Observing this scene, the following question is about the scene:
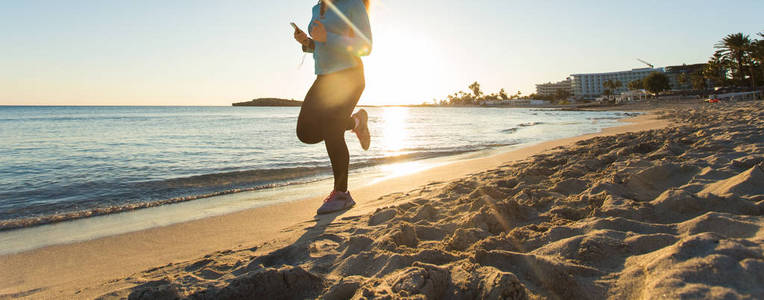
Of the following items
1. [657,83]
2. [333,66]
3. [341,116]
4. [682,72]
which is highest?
[682,72]

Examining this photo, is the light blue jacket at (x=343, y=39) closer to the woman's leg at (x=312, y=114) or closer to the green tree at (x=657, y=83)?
the woman's leg at (x=312, y=114)

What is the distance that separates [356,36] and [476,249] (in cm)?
183

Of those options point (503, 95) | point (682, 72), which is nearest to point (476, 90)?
point (503, 95)

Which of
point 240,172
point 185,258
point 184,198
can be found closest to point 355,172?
point 240,172

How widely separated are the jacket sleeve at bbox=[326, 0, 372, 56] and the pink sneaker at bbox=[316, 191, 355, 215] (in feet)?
3.50

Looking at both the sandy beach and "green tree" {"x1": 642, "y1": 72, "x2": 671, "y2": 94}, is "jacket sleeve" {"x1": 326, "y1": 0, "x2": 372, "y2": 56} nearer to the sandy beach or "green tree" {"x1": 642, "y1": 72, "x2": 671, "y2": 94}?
the sandy beach

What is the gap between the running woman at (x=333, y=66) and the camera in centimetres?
280

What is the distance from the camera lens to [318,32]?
8.77 feet

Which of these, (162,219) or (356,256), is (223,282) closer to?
(356,256)

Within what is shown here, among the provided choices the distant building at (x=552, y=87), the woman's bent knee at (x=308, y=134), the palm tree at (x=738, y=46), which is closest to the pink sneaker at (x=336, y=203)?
the woman's bent knee at (x=308, y=134)

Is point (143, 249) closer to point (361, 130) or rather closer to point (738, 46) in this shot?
point (361, 130)

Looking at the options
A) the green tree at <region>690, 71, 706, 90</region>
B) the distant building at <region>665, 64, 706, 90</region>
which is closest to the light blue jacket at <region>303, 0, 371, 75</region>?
the green tree at <region>690, 71, 706, 90</region>

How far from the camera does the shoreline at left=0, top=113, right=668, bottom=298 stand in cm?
184

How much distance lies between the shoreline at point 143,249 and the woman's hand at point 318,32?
1.22 metres
